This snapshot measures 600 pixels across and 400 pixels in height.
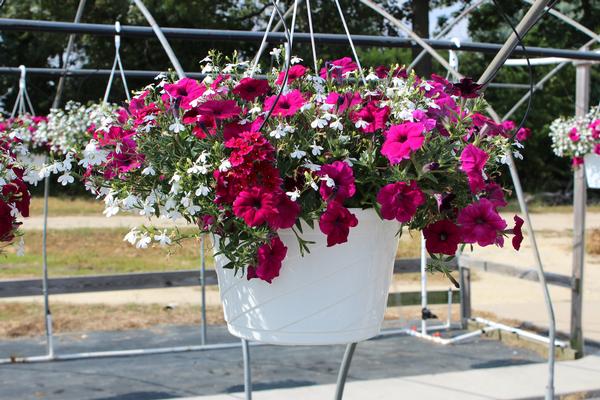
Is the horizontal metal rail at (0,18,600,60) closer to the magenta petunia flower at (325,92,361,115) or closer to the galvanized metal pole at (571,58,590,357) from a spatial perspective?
the magenta petunia flower at (325,92,361,115)

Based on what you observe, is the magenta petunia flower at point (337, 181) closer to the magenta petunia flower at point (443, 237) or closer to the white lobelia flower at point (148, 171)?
the magenta petunia flower at point (443, 237)

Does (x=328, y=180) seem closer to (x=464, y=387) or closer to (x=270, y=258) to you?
(x=270, y=258)

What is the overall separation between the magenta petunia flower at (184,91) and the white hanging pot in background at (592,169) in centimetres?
476

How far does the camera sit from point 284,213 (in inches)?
55.6

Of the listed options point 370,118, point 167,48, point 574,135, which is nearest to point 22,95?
point 167,48

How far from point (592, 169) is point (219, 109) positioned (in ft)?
16.2

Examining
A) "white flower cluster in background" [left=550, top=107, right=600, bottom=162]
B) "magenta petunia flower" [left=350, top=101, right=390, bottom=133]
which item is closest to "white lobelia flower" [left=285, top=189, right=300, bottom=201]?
"magenta petunia flower" [left=350, top=101, right=390, bottom=133]

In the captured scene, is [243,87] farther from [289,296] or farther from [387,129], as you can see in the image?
[289,296]

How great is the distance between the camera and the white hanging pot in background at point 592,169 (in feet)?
18.9

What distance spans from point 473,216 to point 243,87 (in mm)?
524

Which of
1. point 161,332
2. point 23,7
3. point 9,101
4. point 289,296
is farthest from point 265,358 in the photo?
point 9,101

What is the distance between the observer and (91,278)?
5.74 m

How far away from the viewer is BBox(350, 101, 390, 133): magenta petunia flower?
5.06 feet

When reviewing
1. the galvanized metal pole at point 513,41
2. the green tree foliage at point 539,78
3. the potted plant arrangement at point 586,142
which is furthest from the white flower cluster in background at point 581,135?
the green tree foliage at point 539,78
